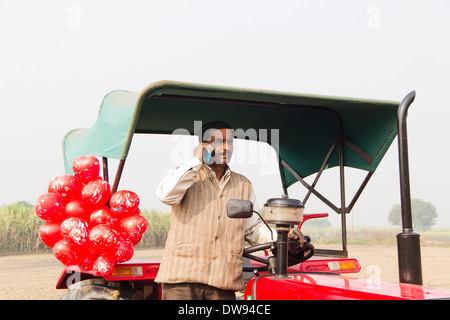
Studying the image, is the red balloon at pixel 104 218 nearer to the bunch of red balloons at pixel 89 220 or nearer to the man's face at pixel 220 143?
the bunch of red balloons at pixel 89 220

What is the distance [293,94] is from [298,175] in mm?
1942

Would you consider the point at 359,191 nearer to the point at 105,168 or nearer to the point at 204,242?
the point at 204,242

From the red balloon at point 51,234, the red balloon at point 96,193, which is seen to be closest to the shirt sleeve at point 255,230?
the red balloon at point 96,193

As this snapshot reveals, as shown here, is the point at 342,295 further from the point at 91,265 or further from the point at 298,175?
the point at 298,175

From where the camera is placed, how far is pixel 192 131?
5223 mm

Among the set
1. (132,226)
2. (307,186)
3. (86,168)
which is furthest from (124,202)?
(307,186)

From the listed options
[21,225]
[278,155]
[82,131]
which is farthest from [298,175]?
[21,225]

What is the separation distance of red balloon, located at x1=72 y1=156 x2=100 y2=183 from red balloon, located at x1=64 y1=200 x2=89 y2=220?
18 centimetres

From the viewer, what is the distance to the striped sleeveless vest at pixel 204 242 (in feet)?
10.3

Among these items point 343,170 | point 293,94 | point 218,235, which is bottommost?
point 218,235

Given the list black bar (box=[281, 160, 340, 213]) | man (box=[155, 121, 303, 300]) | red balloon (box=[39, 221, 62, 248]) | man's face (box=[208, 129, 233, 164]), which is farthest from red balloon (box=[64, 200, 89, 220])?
black bar (box=[281, 160, 340, 213])

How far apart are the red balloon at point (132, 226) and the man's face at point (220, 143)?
0.80 metres

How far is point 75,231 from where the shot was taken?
359 cm

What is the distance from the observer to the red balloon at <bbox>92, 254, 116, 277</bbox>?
361 centimetres
